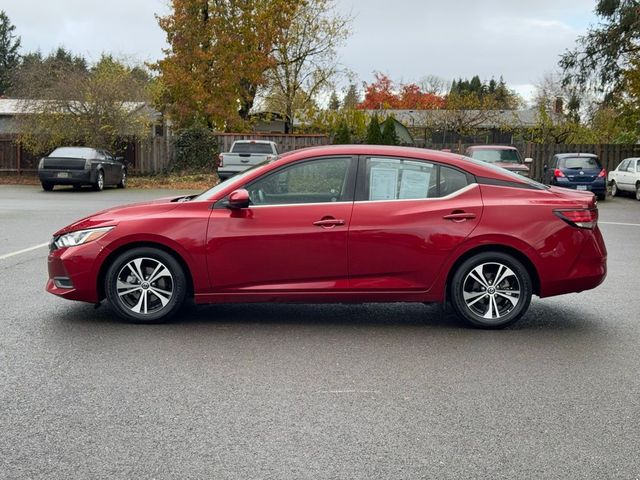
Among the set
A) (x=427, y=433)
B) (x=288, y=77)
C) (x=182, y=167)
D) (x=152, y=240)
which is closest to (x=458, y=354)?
(x=427, y=433)

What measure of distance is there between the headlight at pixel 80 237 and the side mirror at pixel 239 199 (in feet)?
3.59

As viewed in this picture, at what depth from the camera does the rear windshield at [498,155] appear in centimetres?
2392

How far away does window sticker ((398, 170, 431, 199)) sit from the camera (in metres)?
6.98

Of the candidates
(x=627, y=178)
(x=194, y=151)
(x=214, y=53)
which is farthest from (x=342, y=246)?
(x=214, y=53)

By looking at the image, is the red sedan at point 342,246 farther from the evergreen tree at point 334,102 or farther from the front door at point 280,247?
the evergreen tree at point 334,102

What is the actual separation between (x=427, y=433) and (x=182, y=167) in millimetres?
31708

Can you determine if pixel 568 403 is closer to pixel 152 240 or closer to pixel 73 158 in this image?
pixel 152 240

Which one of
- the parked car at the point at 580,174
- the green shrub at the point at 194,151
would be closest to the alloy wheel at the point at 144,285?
the parked car at the point at 580,174

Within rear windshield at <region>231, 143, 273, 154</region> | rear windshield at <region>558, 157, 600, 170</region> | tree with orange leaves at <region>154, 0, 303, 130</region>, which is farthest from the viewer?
tree with orange leaves at <region>154, 0, 303, 130</region>

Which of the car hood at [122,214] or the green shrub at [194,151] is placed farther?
the green shrub at [194,151]

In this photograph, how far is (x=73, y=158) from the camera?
26.5 meters

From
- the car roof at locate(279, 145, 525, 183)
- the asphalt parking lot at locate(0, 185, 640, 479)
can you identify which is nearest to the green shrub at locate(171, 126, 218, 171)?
the asphalt parking lot at locate(0, 185, 640, 479)

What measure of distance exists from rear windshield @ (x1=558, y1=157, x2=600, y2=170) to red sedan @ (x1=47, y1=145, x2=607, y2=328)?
1988 centimetres

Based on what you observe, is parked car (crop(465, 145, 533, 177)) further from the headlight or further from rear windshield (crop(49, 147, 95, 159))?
the headlight
